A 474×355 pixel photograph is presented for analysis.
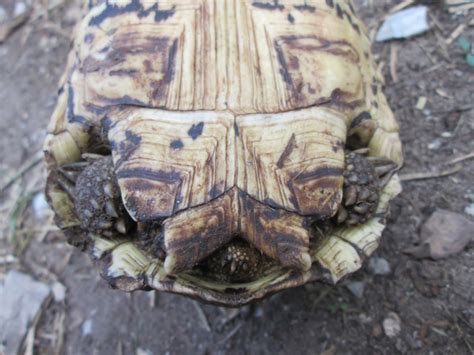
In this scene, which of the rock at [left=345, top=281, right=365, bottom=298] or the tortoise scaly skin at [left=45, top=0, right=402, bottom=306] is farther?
the rock at [left=345, top=281, right=365, bottom=298]

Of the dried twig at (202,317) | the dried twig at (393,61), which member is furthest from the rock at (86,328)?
the dried twig at (393,61)

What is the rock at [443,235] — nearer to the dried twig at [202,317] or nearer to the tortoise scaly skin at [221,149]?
the tortoise scaly skin at [221,149]

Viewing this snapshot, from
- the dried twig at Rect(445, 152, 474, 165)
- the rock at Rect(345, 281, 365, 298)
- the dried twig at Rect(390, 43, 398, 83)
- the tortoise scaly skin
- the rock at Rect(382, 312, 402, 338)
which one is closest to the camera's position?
the tortoise scaly skin

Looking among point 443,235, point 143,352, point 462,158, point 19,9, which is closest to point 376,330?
point 443,235

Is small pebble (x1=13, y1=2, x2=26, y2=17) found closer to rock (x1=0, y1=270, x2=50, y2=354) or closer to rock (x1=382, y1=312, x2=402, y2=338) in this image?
rock (x1=0, y1=270, x2=50, y2=354)

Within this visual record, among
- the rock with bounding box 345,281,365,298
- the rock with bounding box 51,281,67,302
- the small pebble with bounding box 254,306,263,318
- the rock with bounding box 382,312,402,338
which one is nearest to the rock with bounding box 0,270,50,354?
the rock with bounding box 51,281,67,302

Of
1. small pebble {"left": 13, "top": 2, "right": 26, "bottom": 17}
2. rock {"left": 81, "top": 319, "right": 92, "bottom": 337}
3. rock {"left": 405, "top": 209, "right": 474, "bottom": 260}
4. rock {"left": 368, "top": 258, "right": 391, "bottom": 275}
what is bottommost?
rock {"left": 81, "top": 319, "right": 92, "bottom": 337}

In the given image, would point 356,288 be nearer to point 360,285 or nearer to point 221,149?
point 360,285

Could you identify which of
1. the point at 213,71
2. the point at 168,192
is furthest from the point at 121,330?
the point at 213,71

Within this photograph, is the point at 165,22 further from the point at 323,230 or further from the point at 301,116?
the point at 323,230

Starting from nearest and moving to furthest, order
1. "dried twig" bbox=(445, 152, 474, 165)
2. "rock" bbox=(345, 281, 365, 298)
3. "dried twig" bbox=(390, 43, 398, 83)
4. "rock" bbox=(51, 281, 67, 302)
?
"rock" bbox=(345, 281, 365, 298), "dried twig" bbox=(445, 152, 474, 165), "rock" bbox=(51, 281, 67, 302), "dried twig" bbox=(390, 43, 398, 83)
